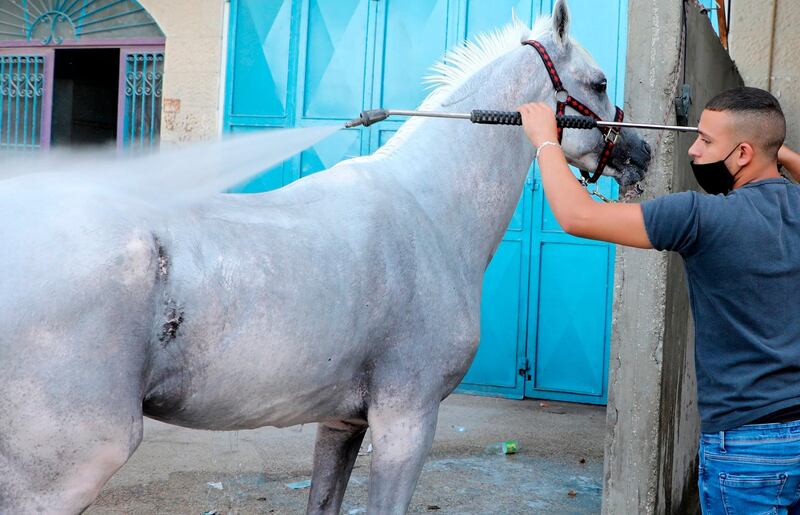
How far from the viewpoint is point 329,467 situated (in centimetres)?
279

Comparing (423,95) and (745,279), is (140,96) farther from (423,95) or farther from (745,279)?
(745,279)

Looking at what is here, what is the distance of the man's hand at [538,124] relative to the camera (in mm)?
2131

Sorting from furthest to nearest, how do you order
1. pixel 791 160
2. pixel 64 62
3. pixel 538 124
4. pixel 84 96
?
pixel 84 96, pixel 64 62, pixel 791 160, pixel 538 124

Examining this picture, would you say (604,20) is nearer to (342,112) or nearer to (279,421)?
(342,112)

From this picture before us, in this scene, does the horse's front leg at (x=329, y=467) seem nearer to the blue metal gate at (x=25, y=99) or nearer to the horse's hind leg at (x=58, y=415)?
the horse's hind leg at (x=58, y=415)

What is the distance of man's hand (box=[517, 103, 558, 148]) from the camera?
2.13m

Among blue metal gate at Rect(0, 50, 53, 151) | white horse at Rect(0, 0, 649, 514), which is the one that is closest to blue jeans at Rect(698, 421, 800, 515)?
white horse at Rect(0, 0, 649, 514)

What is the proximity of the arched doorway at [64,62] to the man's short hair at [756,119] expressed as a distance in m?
5.90

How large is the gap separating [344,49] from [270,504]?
13.3ft

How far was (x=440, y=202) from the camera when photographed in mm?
2680

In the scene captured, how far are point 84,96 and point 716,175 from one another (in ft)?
27.7

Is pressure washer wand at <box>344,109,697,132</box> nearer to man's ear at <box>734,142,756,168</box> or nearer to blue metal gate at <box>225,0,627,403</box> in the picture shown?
man's ear at <box>734,142,756,168</box>

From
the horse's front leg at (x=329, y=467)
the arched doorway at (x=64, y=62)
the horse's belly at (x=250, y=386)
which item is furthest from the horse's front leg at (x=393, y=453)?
the arched doorway at (x=64, y=62)

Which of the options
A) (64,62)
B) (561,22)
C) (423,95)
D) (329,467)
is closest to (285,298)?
(329,467)
